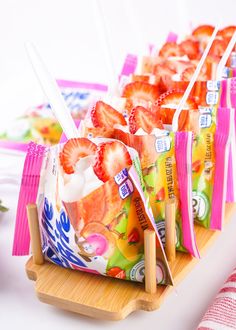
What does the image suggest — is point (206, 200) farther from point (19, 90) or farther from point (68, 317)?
point (19, 90)

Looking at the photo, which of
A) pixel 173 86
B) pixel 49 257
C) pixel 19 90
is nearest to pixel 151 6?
pixel 19 90

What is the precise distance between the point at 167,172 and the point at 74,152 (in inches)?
7.6

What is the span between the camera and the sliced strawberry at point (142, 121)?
127 cm

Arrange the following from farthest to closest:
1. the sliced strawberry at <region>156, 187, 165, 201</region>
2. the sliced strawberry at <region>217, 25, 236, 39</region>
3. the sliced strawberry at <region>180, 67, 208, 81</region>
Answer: the sliced strawberry at <region>217, 25, 236, 39</region>, the sliced strawberry at <region>180, 67, 208, 81</region>, the sliced strawberry at <region>156, 187, 165, 201</region>

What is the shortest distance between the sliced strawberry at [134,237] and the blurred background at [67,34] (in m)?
0.96

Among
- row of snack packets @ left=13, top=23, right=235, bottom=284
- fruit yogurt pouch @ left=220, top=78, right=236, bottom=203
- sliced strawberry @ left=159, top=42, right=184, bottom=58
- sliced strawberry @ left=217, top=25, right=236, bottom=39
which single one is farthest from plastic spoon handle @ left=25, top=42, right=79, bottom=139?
sliced strawberry @ left=217, top=25, right=236, bottom=39

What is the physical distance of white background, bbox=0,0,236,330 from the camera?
121 centimetres

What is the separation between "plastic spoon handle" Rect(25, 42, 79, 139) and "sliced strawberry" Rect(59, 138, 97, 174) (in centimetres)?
6

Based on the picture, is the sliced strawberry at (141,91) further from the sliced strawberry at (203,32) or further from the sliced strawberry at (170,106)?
the sliced strawberry at (203,32)

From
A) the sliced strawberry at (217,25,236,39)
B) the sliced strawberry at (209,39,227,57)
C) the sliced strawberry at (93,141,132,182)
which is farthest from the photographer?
the sliced strawberry at (217,25,236,39)

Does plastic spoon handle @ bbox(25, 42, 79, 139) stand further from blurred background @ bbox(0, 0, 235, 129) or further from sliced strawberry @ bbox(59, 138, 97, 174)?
blurred background @ bbox(0, 0, 235, 129)

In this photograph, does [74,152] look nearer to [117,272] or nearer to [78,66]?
[117,272]

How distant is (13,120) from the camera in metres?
1.95

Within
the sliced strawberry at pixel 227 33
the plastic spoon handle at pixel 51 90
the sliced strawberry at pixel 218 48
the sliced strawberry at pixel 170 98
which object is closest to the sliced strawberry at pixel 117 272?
the plastic spoon handle at pixel 51 90
